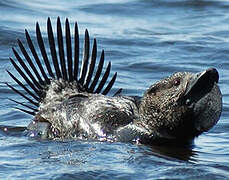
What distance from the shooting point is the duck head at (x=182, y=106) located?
694cm

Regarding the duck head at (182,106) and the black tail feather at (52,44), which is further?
the black tail feather at (52,44)

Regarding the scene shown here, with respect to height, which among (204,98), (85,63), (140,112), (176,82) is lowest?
(140,112)

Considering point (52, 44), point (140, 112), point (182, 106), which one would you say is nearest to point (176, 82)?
point (182, 106)

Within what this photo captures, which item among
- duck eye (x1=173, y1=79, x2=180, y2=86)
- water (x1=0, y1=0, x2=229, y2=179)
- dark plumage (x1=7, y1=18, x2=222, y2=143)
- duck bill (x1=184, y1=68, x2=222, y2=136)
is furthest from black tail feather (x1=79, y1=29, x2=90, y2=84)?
duck bill (x1=184, y1=68, x2=222, y2=136)

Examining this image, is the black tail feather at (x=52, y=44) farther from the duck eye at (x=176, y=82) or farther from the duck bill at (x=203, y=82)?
the duck bill at (x=203, y=82)

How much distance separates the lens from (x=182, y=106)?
7.11 metres

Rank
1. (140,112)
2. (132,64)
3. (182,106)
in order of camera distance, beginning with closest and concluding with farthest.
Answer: (182,106)
(140,112)
(132,64)

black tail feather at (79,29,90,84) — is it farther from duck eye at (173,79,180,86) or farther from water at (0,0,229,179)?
duck eye at (173,79,180,86)

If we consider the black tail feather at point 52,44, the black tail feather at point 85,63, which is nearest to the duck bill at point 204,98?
the black tail feather at point 85,63

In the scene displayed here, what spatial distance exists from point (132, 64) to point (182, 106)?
456 centimetres

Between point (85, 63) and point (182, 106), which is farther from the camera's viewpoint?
point (85, 63)

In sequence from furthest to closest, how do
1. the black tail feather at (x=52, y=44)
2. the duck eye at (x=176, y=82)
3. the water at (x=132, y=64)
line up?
1. the black tail feather at (x=52, y=44)
2. the duck eye at (x=176, y=82)
3. the water at (x=132, y=64)

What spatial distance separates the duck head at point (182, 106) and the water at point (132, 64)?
0.60ft

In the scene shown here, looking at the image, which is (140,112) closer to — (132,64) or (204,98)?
(204,98)
